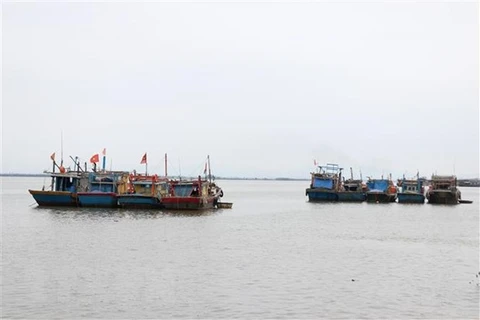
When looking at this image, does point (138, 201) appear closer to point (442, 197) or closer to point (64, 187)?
point (64, 187)

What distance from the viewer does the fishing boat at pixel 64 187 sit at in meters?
55.9

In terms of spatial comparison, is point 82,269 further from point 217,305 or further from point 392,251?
point 392,251

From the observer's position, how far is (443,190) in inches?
3007

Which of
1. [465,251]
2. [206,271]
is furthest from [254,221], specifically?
[206,271]

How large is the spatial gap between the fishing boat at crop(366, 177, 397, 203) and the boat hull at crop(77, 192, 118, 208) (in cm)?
3788

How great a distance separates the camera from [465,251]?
31.7 m

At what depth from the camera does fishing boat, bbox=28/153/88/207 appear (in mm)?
55906

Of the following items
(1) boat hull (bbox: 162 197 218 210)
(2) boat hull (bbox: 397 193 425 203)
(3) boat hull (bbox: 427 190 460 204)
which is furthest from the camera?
(3) boat hull (bbox: 427 190 460 204)

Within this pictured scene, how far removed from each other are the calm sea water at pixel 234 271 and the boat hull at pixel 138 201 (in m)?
9.16

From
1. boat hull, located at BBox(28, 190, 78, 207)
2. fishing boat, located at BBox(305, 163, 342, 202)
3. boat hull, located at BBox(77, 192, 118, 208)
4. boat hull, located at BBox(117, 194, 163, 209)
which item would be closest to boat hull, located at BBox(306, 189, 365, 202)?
fishing boat, located at BBox(305, 163, 342, 202)

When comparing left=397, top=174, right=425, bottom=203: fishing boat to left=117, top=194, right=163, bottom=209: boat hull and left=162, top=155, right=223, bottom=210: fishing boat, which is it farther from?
left=117, top=194, right=163, bottom=209: boat hull

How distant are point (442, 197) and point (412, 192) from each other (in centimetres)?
463

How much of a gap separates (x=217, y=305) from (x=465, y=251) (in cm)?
1834

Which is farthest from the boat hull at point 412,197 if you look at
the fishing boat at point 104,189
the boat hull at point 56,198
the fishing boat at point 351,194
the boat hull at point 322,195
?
the boat hull at point 56,198
